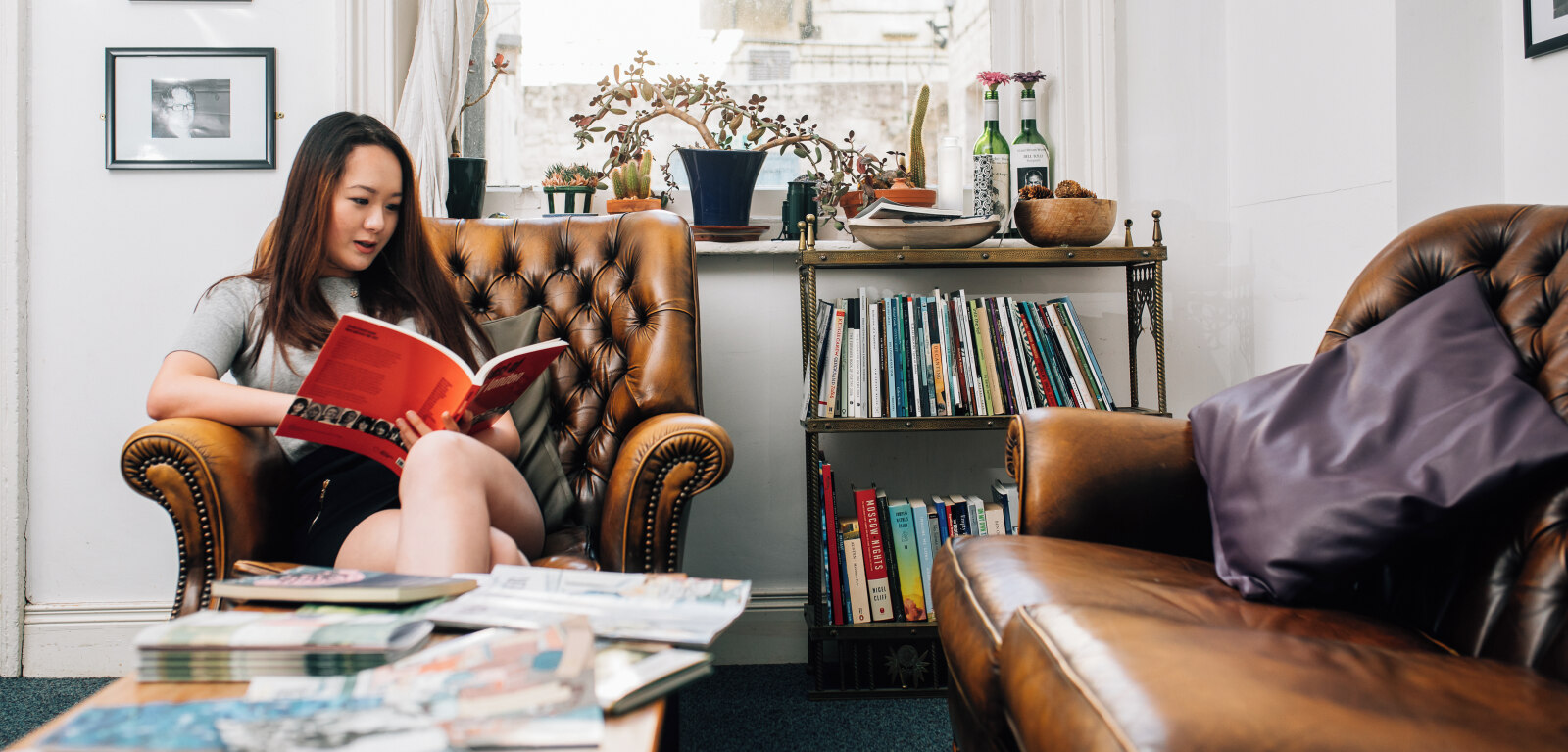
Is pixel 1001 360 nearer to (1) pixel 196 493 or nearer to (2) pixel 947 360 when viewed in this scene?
(2) pixel 947 360

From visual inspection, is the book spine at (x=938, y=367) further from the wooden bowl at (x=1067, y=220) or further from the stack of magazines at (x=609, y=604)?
the stack of magazines at (x=609, y=604)

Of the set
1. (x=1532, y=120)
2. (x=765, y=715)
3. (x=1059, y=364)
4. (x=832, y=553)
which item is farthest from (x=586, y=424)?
(x=1532, y=120)

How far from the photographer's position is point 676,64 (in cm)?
230

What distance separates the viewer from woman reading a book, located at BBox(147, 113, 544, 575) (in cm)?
112

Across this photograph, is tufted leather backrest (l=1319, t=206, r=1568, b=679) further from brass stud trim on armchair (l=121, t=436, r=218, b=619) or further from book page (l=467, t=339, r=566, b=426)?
brass stud trim on armchair (l=121, t=436, r=218, b=619)

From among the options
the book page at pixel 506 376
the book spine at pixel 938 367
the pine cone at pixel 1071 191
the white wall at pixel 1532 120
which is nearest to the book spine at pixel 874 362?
the book spine at pixel 938 367

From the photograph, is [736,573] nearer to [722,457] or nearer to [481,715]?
[722,457]

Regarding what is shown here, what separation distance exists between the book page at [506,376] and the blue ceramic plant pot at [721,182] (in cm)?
77

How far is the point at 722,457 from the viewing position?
1339 mm

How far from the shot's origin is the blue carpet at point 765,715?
1613mm

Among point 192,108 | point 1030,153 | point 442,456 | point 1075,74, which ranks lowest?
point 442,456

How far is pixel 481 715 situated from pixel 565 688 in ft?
0.21

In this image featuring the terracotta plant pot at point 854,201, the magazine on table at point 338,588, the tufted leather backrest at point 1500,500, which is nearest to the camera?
the magazine on table at point 338,588

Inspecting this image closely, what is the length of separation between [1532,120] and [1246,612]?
1.17 metres
